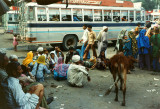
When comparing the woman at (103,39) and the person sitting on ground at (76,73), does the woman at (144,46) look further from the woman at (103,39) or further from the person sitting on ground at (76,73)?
the person sitting on ground at (76,73)

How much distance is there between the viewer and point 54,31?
13047mm

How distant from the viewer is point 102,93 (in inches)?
230

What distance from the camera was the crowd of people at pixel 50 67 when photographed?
3.39 metres

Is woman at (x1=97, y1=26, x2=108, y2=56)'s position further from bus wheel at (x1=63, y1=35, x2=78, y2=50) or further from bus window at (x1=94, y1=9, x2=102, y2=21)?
bus window at (x1=94, y1=9, x2=102, y2=21)

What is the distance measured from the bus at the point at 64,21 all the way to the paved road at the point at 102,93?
212 inches

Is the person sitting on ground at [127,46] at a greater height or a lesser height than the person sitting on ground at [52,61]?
greater

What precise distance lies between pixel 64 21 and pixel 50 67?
18.2 feet

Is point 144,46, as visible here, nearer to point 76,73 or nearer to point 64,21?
point 76,73

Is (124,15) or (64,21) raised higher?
(124,15)

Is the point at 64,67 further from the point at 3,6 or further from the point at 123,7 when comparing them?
the point at 123,7

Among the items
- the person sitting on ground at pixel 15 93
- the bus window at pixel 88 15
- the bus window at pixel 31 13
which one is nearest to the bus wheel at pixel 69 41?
the bus window at pixel 88 15

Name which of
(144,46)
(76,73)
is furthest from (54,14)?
(76,73)

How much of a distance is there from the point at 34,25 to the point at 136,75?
7102 millimetres

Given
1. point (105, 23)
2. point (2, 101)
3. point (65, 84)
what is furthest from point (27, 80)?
point (105, 23)
